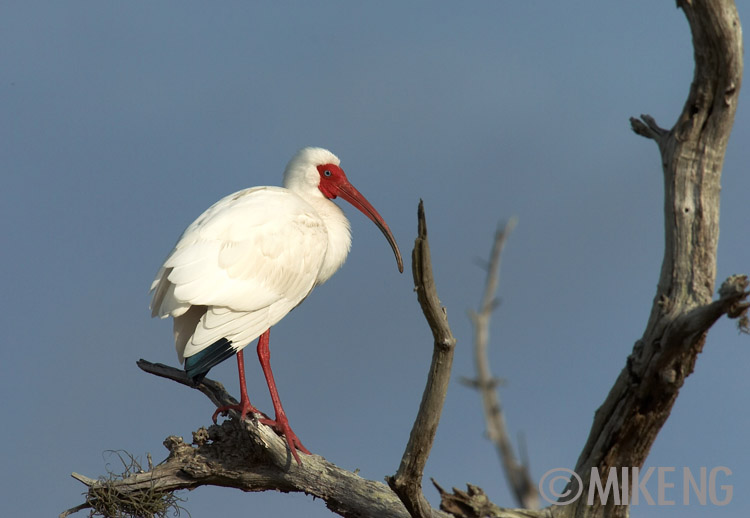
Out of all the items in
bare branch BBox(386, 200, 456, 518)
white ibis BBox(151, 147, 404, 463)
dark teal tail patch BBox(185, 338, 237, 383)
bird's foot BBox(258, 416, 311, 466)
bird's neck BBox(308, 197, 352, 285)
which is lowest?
bare branch BBox(386, 200, 456, 518)

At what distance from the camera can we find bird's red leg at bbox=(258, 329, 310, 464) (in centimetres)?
729

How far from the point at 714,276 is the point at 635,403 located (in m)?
0.92

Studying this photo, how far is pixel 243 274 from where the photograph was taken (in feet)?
25.0

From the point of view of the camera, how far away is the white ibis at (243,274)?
7.23m

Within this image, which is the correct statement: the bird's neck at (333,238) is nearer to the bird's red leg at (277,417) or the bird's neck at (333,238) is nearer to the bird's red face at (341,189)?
the bird's red face at (341,189)

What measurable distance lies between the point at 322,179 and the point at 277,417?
2.86 m

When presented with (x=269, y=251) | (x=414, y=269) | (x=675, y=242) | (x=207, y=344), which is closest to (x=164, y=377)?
(x=207, y=344)

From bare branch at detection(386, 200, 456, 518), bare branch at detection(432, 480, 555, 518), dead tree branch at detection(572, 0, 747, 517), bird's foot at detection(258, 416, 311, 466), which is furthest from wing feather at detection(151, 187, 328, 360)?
dead tree branch at detection(572, 0, 747, 517)

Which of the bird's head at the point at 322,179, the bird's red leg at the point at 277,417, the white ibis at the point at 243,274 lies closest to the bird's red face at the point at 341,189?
the bird's head at the point at 322,179

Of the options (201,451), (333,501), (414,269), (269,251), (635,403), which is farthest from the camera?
(269,251)

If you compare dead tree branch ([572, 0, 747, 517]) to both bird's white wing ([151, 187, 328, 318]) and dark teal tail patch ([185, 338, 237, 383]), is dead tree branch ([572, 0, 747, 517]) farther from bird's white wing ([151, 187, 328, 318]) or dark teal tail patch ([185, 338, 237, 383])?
bird's white wing ([151, 187, 328, 318])

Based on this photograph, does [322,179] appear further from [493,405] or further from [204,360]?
[493,405]

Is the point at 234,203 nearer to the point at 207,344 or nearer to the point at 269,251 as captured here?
the point at 269,251

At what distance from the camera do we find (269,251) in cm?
782
